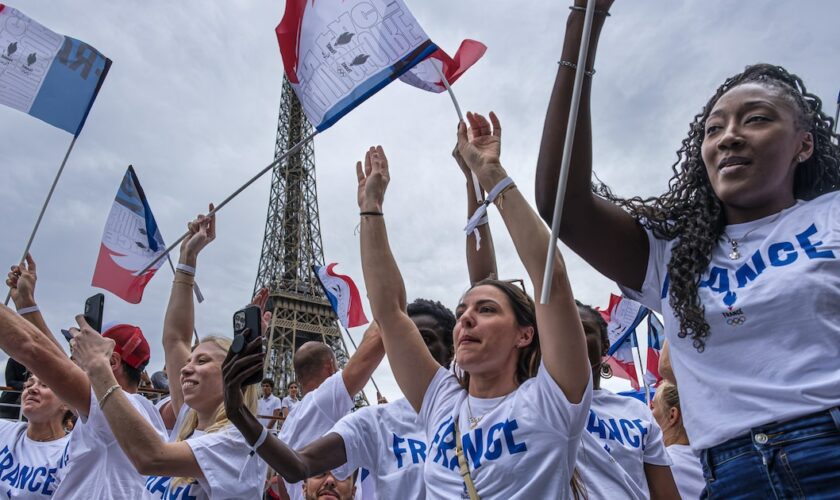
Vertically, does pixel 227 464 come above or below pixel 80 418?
below

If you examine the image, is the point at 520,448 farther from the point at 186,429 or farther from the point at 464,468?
the point at 186,429

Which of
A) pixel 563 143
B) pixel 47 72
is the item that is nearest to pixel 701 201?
pixel 563 143

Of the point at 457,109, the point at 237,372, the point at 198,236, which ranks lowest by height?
the point at 237,372

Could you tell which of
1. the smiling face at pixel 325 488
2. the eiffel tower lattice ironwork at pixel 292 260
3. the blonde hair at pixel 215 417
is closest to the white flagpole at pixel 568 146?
the blonde hair at pixel 215 417

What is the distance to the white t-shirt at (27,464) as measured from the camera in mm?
4121

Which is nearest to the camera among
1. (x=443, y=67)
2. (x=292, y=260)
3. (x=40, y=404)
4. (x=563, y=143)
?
(x=563, y=143)

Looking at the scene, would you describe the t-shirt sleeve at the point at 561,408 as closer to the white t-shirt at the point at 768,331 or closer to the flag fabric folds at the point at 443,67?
the white t-shirt at the point at 768,331

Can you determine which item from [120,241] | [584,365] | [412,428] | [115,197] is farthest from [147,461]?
[115,197]

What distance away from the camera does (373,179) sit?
322cm

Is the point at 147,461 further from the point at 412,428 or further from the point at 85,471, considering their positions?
the point at 412,428

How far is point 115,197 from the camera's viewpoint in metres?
6.87

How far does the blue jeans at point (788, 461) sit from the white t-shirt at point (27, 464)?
4.03 m

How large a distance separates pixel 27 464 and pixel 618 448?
3520 mm

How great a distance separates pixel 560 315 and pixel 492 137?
704 mm
